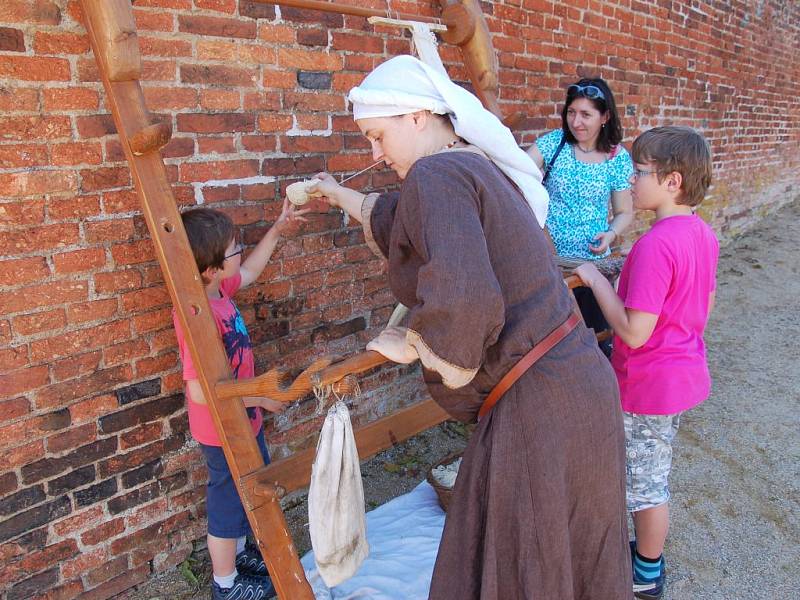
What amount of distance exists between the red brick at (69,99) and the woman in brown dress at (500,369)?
2.87ft

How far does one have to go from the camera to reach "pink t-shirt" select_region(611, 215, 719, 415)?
2156 mm

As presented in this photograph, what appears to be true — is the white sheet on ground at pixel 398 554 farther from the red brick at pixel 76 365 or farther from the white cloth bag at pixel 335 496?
the red brick at pixel 76 365

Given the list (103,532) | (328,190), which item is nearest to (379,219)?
(328,190)

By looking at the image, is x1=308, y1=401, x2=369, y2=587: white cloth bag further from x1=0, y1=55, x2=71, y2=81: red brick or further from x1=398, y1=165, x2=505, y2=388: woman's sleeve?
x1=0, y1=55, x2=71, y2=81: red brick

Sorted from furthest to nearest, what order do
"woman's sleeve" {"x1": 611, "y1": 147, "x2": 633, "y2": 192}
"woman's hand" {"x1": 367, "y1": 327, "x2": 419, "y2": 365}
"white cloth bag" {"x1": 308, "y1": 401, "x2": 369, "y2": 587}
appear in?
"woman's sleeve" {"x1": 611, "y1": 147, "x2": 633, "y2": 192}
"white cloth bag" {"x1": 308, "y1": 401, "x2": 369, "y2": 587}
"woman's hand" {"x1": 367, "y1": 327, "x2": 419, "y2": 365}

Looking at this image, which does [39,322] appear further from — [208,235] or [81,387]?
[208,235]

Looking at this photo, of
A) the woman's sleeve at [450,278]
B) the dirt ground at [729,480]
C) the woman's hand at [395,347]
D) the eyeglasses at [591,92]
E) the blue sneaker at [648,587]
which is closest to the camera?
the woman's sleeve at [450,278]

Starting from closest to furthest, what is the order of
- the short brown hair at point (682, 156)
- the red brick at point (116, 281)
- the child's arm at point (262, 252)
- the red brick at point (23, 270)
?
the red brick at point (23, 270) < the red brick at point (116, 281) < the short brown hair at point (682, 156) < the child's arm at point (262, 252)

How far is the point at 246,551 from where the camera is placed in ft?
8.44

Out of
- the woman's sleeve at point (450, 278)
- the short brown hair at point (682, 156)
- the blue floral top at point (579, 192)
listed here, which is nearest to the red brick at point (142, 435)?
the woman's sleeve at point (450, 278)

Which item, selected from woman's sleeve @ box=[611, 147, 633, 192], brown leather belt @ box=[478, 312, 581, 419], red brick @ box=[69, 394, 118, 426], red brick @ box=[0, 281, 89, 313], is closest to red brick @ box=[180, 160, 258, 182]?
red brick @ box=[0, 281, 89, 313]

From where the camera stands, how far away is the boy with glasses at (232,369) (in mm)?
2084

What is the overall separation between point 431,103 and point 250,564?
1.86 metres

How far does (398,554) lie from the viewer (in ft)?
8.66
